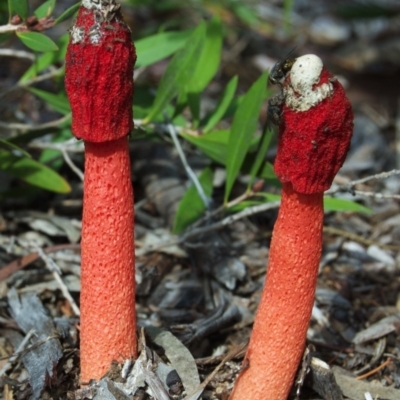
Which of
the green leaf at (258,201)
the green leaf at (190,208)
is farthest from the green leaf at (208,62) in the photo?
the green leaf at (258,201)

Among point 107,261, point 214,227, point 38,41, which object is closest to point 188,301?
point 214,227

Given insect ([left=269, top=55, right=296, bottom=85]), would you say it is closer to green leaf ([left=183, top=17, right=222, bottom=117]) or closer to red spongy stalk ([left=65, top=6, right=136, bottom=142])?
red spongy stalk ([left=65, top=6, right=136, bottom=142])

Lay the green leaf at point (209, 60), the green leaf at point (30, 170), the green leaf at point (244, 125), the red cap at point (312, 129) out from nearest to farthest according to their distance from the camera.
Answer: the red cap at point (312, 129) < the green leaf at point (244, 125) < the green leaf at point (30, 170) < the green leaf at point (209, 60)

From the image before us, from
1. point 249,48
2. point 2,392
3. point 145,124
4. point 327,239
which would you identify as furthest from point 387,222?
point 249,48

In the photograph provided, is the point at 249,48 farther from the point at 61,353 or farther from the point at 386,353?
the point at 61,353

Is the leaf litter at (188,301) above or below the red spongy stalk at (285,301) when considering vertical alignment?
below

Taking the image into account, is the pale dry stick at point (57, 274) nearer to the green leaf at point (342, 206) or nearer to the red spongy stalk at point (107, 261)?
the red spongy stalk at point (107, 261)

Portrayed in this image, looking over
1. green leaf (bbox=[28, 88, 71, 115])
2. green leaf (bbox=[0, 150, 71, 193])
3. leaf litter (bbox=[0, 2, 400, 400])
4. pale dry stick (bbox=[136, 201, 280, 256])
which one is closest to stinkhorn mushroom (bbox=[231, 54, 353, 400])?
leaf litter (bbox=[0, 2, 400, 400])
